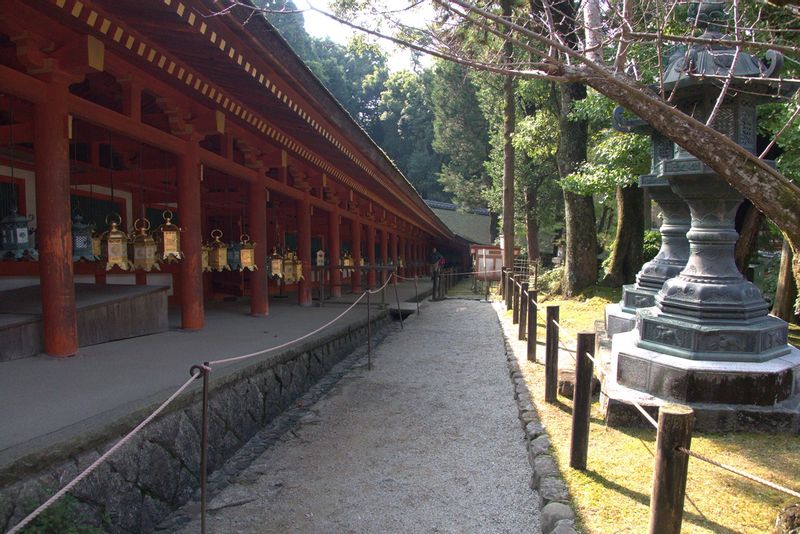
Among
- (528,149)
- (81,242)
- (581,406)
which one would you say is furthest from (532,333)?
(528,149)

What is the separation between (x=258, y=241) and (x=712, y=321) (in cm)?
591

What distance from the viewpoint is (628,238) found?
12367 millimetres

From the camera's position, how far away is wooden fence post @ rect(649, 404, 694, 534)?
1.98 metres

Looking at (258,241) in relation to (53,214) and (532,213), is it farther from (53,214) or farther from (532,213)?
(532,213)

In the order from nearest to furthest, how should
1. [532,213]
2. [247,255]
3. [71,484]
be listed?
[71,484] < [247,255] < [532,213]

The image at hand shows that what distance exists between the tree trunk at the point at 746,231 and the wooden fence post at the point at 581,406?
23.9 feet

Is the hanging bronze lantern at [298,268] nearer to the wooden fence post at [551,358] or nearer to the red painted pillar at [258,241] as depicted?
the red painted pillar at [258,241]

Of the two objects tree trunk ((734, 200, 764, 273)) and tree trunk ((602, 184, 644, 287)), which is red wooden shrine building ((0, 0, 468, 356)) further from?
tree trunk ((734, 200, 764, 273))

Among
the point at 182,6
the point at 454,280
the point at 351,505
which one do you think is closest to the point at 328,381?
the point at 351,505

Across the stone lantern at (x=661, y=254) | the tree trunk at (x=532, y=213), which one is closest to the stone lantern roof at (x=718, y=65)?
the stone lantern at (x=661, y=254)

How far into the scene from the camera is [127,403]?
10.1ft

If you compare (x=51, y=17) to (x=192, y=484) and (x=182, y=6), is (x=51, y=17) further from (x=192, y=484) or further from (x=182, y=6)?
(x=192, y=484)

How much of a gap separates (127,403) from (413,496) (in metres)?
1.87

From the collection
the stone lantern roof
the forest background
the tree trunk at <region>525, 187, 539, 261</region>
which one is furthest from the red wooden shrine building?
the tree trunk at <region>525, 187, 539, 261</region>
